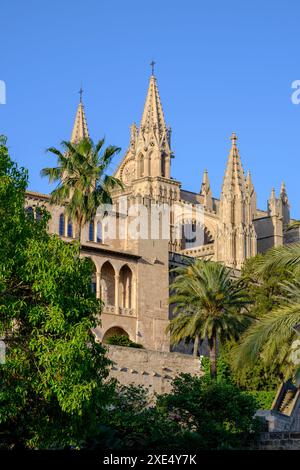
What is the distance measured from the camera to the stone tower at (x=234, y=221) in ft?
245

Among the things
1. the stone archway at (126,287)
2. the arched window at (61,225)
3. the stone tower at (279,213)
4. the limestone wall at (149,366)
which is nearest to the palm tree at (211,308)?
the limestone wall at (149,366)

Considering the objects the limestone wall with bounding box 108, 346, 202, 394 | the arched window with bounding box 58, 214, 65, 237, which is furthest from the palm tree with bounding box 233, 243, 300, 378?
the arched window with bounding box 58, 214, 65, 237

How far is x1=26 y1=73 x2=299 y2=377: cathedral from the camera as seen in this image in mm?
58469

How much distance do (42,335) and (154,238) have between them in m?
33.7

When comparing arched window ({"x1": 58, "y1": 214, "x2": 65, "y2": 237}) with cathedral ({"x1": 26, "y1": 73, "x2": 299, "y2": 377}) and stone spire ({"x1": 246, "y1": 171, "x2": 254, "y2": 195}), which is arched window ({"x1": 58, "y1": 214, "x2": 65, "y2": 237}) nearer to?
cathedral ({"x1": 26, "y1": 73, "x2": 299, "y2": 377})

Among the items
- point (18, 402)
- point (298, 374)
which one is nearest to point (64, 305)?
point (18, 402)

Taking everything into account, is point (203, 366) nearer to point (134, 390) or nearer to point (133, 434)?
point (134, 390)

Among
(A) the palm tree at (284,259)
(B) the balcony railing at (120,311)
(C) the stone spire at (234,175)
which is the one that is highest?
(C) the stone spire at (234,175)

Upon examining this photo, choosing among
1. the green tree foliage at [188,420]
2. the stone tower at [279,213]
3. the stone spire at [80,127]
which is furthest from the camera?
the stone spire at [80,127]

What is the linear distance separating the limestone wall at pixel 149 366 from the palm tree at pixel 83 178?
653 cm

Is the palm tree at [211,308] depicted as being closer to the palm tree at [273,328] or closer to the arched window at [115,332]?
the arched window at [115,332]

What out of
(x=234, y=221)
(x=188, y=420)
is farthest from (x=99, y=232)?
(x=188, y=420)

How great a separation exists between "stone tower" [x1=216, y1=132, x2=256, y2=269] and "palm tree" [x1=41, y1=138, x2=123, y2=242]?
27805 mm

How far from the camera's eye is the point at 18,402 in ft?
86.3
